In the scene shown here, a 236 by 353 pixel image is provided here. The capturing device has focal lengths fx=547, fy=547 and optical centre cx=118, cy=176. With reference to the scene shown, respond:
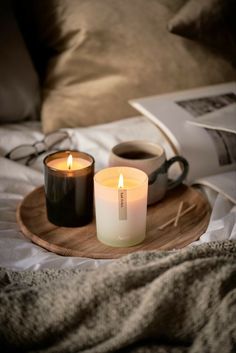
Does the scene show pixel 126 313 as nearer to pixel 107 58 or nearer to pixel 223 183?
pixel 223 183

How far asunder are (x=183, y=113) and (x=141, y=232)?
0.33 metres

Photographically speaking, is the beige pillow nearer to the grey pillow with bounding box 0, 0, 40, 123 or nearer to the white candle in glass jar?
the grey pillow with bounding box 0, 0, 40, 123

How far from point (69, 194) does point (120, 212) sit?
8 centimetres

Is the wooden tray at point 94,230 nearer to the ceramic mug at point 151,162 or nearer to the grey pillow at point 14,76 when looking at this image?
the ceramic mug at point 151,162

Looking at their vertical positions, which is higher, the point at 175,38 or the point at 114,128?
the point at 175,38

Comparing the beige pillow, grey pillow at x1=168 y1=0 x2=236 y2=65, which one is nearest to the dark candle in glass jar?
the beige pillow

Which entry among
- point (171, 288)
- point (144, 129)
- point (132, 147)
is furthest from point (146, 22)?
point (171, 288)

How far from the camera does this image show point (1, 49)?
1.06 m

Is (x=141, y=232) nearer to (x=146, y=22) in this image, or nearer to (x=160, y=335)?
(x=160, y=335)

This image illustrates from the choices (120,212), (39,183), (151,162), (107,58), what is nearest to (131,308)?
(120,212)

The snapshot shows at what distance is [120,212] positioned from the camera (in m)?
0.69

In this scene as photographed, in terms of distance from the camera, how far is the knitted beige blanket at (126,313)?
53cm

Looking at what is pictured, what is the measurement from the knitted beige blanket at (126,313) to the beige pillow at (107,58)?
556 millimetres

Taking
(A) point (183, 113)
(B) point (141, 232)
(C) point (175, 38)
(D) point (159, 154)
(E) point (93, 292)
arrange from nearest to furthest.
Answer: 1. (E) point (93, 292)
2. (B) point (141, 232)
3. (D) point (159, 154)
4. (A) point (183, 113)
5. (C) point (175, 38)
